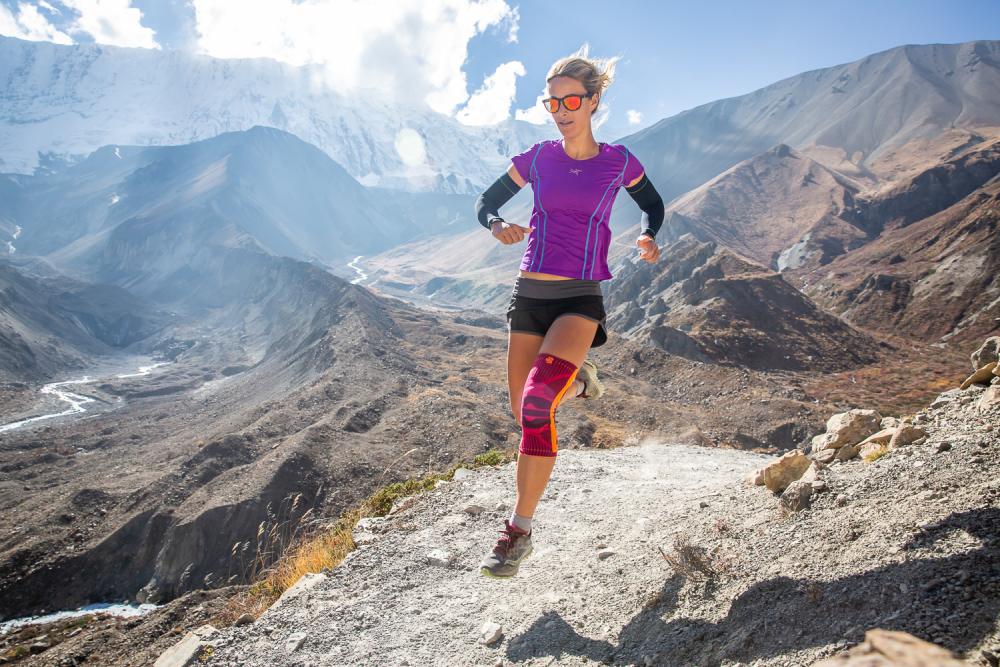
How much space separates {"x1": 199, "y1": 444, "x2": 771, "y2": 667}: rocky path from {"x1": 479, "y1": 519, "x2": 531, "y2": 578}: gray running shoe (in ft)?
1.59

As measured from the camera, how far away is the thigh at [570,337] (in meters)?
3.77

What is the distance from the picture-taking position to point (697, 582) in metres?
3.40

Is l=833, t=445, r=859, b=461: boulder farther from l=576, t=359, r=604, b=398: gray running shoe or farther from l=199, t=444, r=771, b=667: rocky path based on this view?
l=576, t=359, r=604, b=398: gray running shoe

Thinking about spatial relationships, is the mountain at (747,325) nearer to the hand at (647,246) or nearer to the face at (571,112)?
the hand at (647,246)

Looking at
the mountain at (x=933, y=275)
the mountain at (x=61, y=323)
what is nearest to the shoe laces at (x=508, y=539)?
the mountain at (x=933, y=275)

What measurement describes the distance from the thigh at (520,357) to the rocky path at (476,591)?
1437 millimetres

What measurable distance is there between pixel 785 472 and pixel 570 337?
7.08ft

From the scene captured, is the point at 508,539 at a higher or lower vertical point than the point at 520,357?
lower

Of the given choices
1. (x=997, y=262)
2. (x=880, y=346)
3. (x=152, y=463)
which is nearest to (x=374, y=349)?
(x=152, y=463)

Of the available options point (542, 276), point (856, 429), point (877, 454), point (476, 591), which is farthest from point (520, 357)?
point (856, 429)

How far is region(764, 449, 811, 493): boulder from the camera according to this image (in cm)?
439

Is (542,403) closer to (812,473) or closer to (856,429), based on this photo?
(812,473)

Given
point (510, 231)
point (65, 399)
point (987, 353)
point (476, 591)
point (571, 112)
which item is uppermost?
point (571, 112)

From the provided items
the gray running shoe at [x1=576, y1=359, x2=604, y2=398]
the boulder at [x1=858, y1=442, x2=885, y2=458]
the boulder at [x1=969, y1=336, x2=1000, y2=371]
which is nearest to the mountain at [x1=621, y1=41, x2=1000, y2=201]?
the boulder at [x1=969, y1=336, x2=1000, y2=371]
